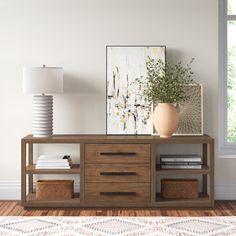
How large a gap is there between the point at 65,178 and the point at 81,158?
0.48 m

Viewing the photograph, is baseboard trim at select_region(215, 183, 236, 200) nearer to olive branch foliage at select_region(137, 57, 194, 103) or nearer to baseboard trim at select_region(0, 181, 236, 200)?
baseboard trim at select_region(0, 181, 236, 200)

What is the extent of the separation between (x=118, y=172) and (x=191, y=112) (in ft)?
2.65

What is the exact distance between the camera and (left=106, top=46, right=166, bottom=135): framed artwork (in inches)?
172

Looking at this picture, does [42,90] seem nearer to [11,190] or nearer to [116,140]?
[116,140]

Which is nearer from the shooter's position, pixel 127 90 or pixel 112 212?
pixel 112 212

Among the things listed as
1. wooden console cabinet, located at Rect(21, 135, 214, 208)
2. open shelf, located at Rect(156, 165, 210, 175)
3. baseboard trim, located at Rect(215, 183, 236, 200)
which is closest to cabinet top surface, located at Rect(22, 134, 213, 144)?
wooden console cabinet, located at Rect(21, 135, 214, 208)

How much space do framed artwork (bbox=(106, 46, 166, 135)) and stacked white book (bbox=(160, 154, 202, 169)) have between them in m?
0.32

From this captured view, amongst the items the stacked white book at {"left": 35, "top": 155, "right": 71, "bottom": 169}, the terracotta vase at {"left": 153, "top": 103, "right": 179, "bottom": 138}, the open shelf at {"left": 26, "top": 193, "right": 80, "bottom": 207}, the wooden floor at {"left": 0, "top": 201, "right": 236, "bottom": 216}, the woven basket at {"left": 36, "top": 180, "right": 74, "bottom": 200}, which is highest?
the terracotta vase at {"left": 153, "top": 103, "right": 179, "bottom": 138}

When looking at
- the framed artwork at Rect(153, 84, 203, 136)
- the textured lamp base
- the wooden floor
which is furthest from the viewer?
the framed artwork at Rect(153, 84, 203, 136)

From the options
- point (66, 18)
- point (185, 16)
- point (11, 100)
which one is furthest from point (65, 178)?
point (185, 16)

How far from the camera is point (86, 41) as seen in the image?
4414mm

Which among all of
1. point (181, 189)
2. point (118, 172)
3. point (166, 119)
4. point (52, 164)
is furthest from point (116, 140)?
point (181, 189)

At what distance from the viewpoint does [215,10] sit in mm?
4395

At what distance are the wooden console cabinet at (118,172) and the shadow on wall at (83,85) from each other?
0.50 m
